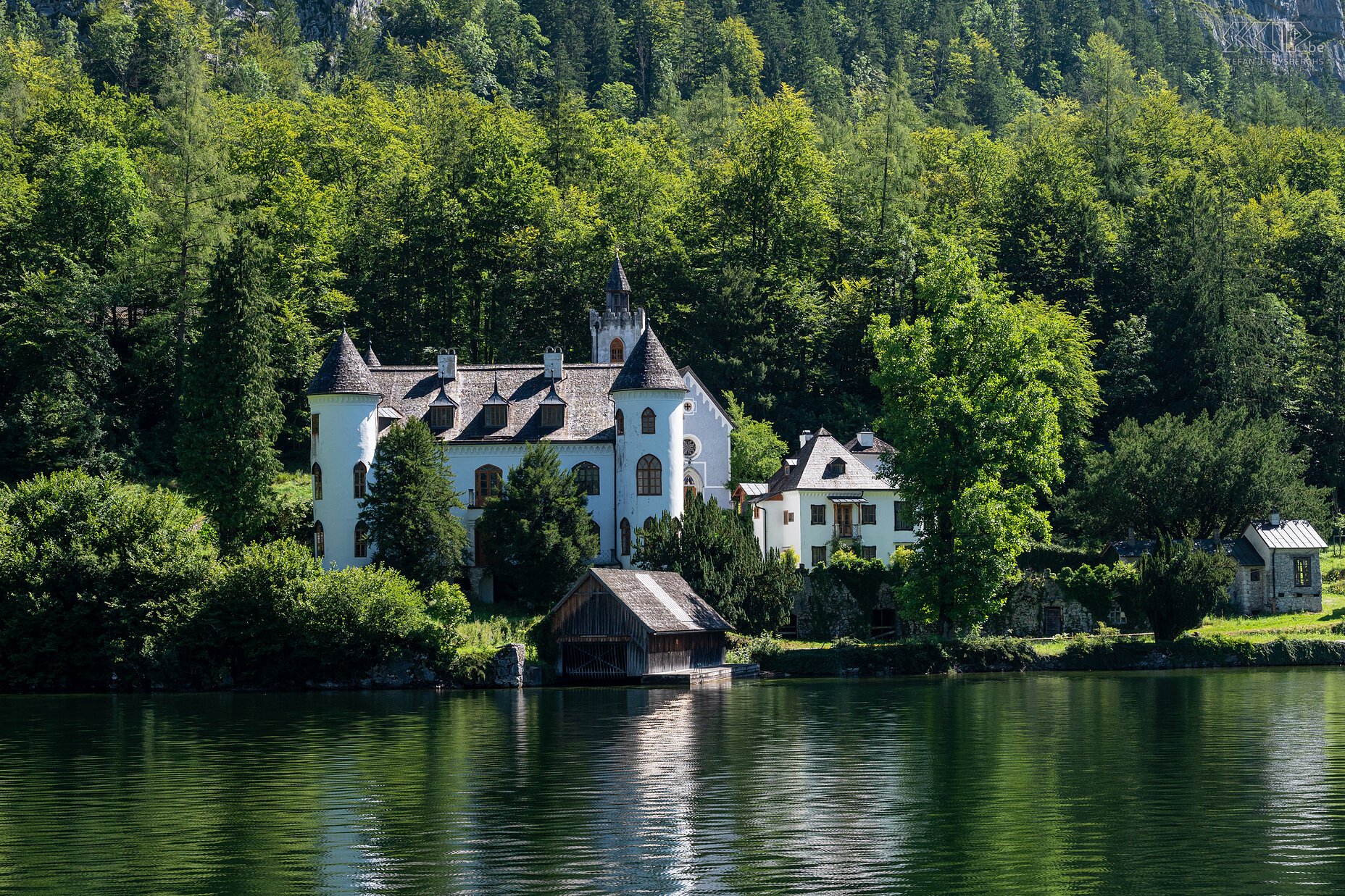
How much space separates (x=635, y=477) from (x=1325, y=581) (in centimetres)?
3233

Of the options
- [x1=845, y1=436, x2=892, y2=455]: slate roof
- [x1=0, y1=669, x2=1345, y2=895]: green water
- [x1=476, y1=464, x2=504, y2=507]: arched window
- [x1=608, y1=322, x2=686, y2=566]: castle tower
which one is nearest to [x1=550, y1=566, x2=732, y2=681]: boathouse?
[x1=0, y1=669, x2=1345, y2=895]: green water

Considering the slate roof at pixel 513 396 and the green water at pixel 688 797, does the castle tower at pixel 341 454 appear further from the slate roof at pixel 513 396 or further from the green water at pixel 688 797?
the green water at pixel 688 797

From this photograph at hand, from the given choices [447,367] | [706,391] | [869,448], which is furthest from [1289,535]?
[447,367]

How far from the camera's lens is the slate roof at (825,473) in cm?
7725

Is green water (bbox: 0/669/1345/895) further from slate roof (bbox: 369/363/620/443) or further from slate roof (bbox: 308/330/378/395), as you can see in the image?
slate roof (bbox: 369/363/620/443)

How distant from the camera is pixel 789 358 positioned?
309 feet

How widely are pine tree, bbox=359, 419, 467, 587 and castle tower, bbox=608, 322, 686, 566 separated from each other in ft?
28.5

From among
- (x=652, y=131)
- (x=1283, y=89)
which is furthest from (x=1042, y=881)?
(x=1283, y=89)

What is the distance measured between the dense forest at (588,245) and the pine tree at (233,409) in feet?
0.50

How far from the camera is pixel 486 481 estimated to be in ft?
245

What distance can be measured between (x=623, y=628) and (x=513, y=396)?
1950 cm

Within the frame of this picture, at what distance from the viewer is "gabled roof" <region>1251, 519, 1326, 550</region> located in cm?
7194

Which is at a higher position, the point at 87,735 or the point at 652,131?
the point at 652,131

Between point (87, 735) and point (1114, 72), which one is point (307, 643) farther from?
point (1114, 72)
